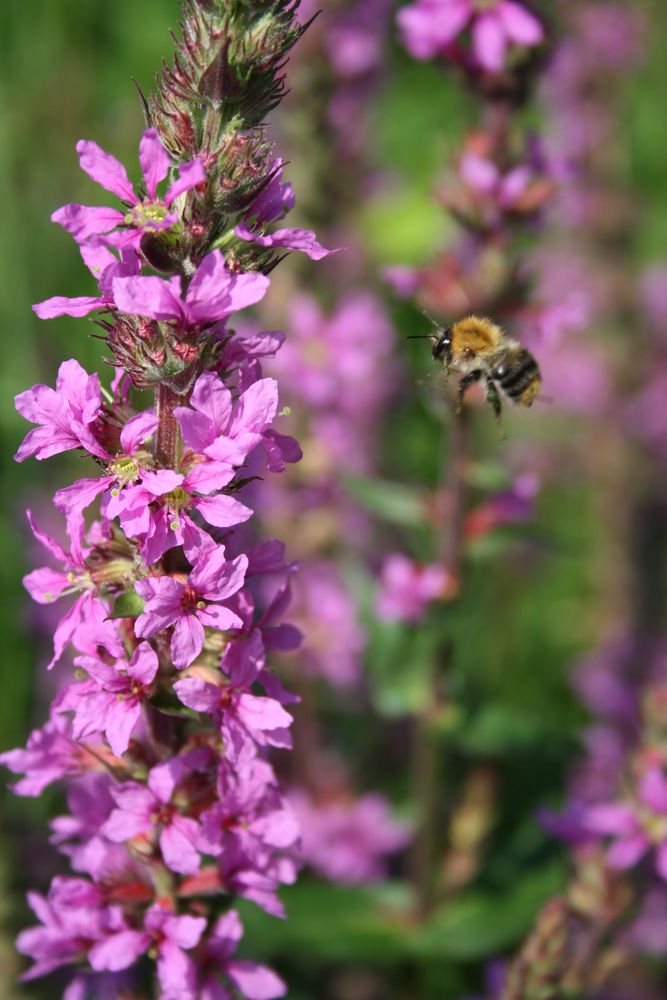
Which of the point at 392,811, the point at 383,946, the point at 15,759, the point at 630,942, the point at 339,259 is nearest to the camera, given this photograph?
the point at 15,759

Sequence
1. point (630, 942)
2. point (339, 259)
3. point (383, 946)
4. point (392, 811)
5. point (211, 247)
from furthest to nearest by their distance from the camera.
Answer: point (339, 259) < point (392, 811) < point (383, 946) < point (630, 942) < point (211, 247)

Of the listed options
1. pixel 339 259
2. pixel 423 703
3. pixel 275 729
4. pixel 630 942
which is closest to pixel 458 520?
pixel 423 703

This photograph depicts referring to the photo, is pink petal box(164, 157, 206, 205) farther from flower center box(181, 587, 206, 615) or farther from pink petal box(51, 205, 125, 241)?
flower center box(181, 587, 206, 615)

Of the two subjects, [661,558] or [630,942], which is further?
[661,558]

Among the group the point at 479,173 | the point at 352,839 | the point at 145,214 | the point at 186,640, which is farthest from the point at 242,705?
the point at 352,839

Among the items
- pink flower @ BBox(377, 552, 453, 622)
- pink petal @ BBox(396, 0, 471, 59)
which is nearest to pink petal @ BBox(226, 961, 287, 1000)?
pink flower @ BBox(377, 552, 453, 622)

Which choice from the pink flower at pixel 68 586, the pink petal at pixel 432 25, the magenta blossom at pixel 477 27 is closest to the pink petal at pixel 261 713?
the pink flower at pixel 68 586

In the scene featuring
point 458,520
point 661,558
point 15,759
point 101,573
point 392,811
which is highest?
point 661,558

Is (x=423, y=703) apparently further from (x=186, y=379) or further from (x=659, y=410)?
(x=659, y=410)
